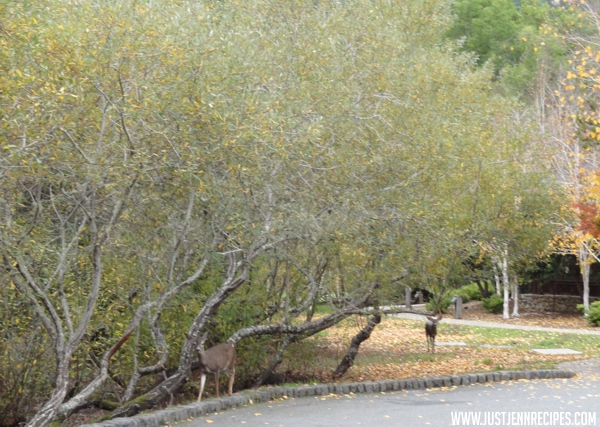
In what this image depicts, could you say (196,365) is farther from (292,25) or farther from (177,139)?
(292,25)

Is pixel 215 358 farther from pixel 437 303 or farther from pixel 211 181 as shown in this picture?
pixel 437 303

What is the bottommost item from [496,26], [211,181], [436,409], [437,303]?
→ [436,409]

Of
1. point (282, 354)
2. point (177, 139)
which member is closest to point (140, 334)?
point (282, 354)

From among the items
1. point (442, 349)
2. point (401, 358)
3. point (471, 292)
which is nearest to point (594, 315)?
point (471, 292)

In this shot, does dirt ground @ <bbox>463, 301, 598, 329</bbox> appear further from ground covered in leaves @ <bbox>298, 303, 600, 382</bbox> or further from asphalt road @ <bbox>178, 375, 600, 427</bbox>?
asphalt road @ <bbox>178, 375, 600, 427</bbox>

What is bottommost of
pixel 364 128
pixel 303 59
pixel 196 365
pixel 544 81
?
pixel 196 365

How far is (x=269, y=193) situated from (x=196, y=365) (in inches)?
123

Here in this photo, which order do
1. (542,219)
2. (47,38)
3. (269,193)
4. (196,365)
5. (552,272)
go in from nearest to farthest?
(47,38), (269,193), (196,365), (542,219), (552,272)

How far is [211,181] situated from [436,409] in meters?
4.64

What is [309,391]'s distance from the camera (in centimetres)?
1302

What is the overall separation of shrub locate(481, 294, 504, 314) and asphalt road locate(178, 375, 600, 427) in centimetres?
2206

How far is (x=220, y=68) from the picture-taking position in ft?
32.9

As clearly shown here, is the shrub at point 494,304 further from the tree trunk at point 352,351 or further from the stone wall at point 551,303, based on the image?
the tree trunk at point 352,351

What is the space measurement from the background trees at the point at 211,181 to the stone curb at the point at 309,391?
70 centimetres
